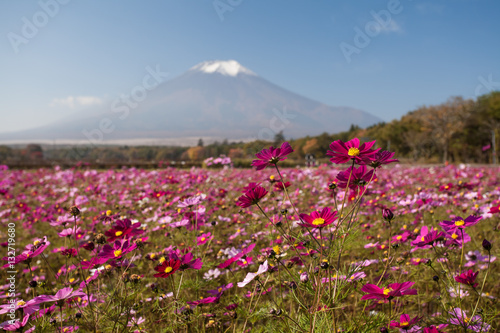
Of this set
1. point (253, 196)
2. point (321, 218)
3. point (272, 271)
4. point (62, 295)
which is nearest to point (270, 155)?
point (253, 196)

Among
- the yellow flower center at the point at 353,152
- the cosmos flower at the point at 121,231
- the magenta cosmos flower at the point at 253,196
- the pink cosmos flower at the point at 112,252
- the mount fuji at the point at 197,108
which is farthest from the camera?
the mount fuji at the point at 197,108

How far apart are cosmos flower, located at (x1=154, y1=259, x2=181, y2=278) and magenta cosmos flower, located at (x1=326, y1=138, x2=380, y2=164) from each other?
0.69 meters

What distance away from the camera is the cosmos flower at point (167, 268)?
3.54ft

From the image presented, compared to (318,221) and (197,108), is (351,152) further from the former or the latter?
(197,108)

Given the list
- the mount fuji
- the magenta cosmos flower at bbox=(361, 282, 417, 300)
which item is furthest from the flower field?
the mount fuji

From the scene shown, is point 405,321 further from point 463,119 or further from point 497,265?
point 463,119

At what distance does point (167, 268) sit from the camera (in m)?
1.11

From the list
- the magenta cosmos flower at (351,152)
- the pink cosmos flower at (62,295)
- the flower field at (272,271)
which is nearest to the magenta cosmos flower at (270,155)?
the flower field at (272,271)

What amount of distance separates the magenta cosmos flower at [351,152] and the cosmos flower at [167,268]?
0.69 metres

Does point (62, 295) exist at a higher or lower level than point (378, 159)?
lower

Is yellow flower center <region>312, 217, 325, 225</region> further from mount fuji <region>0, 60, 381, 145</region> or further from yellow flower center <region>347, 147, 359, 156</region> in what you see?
mount fuji <region>0, 60, 381, 145</region>

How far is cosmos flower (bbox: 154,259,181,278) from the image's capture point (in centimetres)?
108

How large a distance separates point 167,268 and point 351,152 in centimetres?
78

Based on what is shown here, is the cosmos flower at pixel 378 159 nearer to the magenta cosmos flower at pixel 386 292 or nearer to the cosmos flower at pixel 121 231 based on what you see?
the magenta cosmos flower at pixel 386 292
